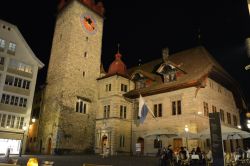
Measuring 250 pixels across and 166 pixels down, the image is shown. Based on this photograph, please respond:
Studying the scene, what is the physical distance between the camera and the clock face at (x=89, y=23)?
3928 centimetres

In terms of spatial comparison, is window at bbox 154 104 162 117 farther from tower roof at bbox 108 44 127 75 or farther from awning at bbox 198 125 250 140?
awning at bbox 198 125 250 140

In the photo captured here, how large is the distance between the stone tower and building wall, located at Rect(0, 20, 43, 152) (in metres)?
3.09

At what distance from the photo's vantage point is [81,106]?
35594 mm

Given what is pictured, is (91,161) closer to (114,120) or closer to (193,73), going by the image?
(114,120)

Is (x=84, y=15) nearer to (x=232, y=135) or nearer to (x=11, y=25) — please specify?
(x=11, y=25)

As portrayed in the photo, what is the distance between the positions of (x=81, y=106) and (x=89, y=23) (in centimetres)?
1430

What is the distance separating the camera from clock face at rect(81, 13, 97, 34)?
3928cm

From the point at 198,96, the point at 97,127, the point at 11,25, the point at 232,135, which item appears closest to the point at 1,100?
the point at 11,25

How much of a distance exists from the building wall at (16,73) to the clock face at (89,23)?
9.60 meters

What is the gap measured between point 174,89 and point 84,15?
2005 cm

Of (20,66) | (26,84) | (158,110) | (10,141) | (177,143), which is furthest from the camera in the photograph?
(26,84)

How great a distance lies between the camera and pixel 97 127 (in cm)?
3575

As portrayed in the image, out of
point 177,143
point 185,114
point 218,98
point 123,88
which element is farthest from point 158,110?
point 218,98

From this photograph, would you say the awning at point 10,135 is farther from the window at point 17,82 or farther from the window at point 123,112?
the window at point 123,112
